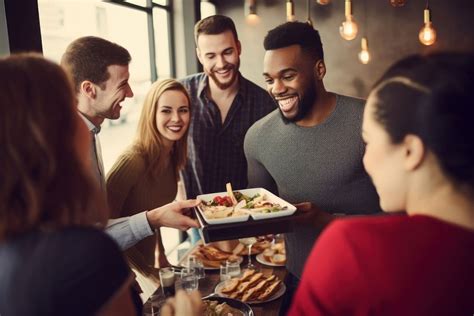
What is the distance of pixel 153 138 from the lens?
259 cm

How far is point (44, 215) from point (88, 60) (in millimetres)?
1399

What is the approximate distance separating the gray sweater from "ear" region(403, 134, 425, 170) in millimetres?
1175

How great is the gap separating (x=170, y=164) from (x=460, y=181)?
2.13 metres

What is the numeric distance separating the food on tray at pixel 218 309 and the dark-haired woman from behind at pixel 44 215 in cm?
92

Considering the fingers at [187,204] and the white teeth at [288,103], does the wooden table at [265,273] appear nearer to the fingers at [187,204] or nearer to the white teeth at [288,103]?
the fingers at [187,204]

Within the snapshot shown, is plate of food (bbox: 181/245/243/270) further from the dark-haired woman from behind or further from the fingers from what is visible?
the dark-haired woman from behind

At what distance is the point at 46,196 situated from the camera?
0.79m

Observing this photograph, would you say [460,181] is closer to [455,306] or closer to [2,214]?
[455,306]

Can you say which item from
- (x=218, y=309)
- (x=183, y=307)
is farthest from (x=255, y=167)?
(x=183, y=307)

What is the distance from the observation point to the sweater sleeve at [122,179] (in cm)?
224

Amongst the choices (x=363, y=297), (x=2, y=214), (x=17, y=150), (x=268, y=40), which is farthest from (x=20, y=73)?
(x=268, y=40)

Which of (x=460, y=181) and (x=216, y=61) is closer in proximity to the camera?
(x=460, y=181)

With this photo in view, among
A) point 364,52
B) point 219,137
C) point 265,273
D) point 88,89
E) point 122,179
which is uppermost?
point 364,52

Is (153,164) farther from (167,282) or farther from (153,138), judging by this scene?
(167,282)
